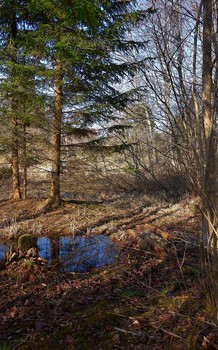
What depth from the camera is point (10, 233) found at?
271 inches

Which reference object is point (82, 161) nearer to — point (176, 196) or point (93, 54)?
point (93, 54)

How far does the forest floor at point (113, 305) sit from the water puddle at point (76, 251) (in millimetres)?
310

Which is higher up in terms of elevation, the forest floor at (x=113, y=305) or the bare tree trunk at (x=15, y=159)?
the bare tree trunk at (x=15, y=159)

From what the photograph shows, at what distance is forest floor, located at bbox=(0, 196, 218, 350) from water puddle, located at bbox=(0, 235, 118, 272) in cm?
31

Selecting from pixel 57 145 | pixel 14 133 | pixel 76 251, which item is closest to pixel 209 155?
pixel 76 251

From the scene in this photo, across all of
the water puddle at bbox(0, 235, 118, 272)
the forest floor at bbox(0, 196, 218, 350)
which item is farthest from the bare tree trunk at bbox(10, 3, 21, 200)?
the forest floor at bbox(0, 196, 218, 350)

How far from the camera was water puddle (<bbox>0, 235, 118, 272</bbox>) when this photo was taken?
17.4ft


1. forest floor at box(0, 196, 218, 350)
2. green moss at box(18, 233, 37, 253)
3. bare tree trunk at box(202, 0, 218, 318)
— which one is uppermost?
bare tree trunk at box(202, 0, 218, 318)

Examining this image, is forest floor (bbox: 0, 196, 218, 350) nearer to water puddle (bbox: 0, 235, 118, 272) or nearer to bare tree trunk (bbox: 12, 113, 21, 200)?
water puddle (bbox: 0, 235, 118, 272)

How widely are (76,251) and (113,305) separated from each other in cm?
268

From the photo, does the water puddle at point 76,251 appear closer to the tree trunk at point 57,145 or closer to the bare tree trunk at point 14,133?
the tree trunk at point 57,145

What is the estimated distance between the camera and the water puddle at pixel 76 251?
17.4ft

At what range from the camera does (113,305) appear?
11.1 feet

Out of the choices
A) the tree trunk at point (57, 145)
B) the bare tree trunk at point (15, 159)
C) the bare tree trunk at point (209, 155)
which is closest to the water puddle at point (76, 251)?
A: the tree trunk at point (57, 145)
